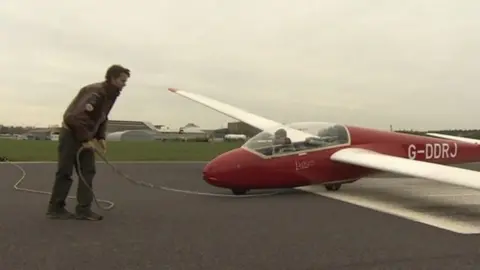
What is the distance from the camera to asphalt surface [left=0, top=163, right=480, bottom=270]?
15.3 ft

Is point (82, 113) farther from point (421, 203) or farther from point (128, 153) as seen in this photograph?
point (128, 153)

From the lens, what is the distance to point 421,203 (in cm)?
945

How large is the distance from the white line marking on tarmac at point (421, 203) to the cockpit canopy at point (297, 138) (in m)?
1.11

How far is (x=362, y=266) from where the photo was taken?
4.57 m

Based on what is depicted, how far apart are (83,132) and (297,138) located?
550 cm

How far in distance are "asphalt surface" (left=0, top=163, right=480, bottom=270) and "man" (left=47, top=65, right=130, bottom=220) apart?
32 cm

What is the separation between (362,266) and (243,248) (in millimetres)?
1261

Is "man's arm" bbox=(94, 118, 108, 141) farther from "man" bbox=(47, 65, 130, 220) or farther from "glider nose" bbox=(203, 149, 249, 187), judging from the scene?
"glider nose" bbox=(203, 149, 249, 187)

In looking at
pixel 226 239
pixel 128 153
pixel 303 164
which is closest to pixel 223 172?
pixel 303 164

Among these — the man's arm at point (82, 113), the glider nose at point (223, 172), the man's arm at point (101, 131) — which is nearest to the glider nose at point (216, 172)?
the glider nose at point (223, 172)

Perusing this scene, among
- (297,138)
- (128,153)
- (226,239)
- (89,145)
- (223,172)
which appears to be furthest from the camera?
(128,153)

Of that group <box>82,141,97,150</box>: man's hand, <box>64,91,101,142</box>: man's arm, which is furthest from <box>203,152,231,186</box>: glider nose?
<box>64,91,101,142</box>: man's arm

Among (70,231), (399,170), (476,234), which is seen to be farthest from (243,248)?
(399,170)

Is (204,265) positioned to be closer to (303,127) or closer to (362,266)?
(362,266)
